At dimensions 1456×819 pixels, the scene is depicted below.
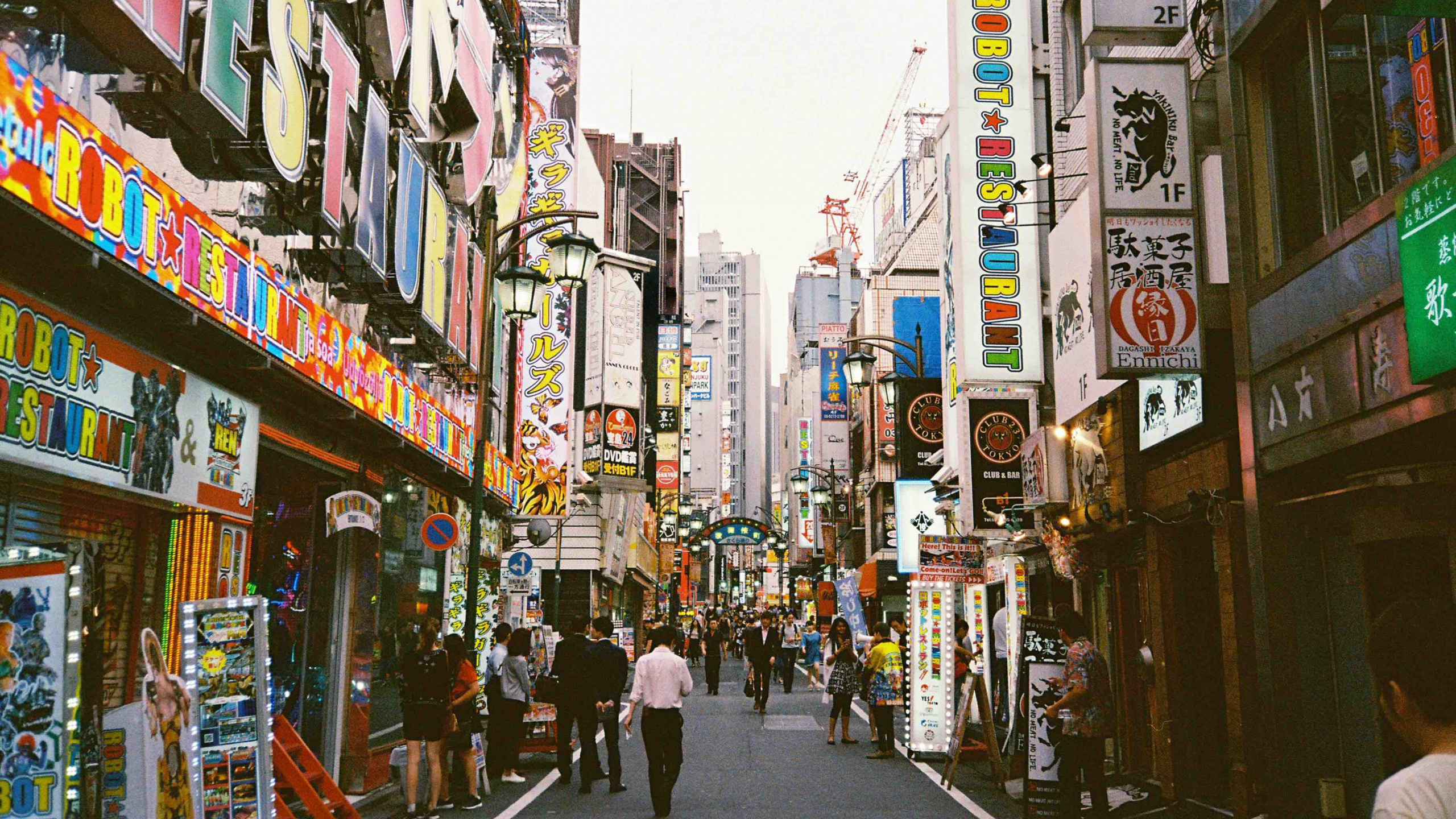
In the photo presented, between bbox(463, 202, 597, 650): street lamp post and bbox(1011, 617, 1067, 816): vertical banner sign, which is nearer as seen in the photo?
bbox(1011, 617, 1067, 816): vertical banner sign

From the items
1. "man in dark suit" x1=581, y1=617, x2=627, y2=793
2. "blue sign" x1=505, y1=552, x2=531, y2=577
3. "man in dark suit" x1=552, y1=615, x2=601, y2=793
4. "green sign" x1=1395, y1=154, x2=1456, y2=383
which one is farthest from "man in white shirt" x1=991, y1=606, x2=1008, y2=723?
"green sign" x1=1395, y1=154, x2=1456, y2=383

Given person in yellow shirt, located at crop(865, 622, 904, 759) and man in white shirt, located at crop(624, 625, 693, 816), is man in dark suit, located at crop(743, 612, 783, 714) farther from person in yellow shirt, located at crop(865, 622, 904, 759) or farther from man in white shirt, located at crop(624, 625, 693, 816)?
man in white shirt, located at crop(624, 625, 693, 816)

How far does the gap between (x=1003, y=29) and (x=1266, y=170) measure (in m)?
9.57

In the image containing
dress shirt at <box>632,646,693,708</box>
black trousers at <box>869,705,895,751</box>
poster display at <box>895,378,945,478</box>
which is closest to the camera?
dress shirt at <box>632,646,693,708</box>

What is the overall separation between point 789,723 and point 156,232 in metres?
18.2

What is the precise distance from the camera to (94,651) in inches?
335

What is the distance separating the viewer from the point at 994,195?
807 inches

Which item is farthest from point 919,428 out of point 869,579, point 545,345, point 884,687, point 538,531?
point 884,687

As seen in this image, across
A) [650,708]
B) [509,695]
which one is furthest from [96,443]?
[509,695]

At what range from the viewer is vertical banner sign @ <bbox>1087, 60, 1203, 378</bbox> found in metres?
11.9

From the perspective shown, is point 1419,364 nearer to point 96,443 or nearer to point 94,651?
point 96,443

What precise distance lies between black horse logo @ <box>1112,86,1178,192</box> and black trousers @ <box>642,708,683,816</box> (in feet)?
23.3

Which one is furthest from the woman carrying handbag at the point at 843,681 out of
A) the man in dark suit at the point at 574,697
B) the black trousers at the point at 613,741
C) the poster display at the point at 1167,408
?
the poster display at the point at 1167,408

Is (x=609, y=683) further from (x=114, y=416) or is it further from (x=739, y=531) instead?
(x=739, y=531)
